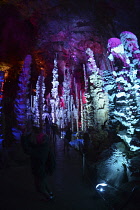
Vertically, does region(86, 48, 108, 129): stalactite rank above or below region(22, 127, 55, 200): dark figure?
above

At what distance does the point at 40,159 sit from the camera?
286 centimetres

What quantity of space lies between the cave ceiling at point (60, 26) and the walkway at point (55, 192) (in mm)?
12271

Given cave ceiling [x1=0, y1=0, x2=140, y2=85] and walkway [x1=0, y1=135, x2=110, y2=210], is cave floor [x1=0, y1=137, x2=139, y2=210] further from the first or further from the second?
cave ceiling [x1=0, y1=0, x2=140, y2=85]

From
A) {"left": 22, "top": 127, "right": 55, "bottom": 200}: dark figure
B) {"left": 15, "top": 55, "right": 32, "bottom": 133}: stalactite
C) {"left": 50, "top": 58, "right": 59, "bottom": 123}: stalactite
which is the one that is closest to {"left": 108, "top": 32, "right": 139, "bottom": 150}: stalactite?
{"left": 22, "top": 127, "right": 55, "bottom": 200}: dark figure

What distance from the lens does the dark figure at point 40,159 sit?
2869mm

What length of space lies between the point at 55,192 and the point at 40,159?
1.31 m

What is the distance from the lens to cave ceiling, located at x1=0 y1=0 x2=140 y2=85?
12125 mm

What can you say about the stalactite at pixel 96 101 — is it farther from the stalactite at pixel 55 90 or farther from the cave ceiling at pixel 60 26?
the stalactite at pixel 55 90

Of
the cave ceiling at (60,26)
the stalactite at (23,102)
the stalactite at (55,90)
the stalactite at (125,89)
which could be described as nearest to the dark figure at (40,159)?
the stalactite at (125,89)

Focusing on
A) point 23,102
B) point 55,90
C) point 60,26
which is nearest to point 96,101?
point 23,102

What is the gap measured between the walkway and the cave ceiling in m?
12.3

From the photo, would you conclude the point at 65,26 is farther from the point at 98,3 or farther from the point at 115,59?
the point at 115,59

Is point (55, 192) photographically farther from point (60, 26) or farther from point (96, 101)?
point (60, 26)

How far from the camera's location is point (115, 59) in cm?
741
